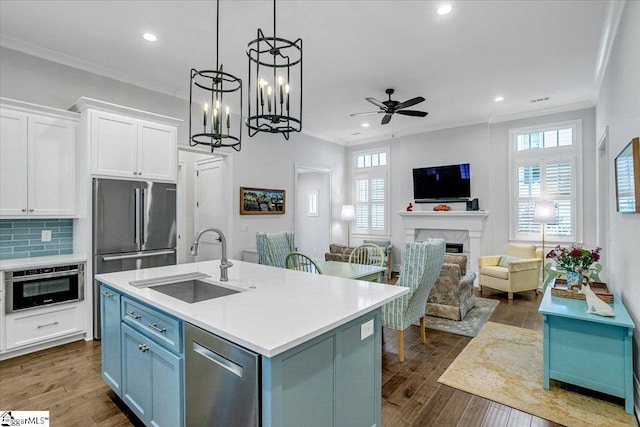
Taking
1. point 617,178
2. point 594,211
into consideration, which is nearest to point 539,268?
point 594,211

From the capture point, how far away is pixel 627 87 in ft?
8.52

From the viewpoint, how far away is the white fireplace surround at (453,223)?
625 cm

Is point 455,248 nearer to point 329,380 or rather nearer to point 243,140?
point 243,140

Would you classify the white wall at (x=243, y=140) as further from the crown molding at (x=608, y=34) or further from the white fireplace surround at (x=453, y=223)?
the crown molding at (x=608, y=34)

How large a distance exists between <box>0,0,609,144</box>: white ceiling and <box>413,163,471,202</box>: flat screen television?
1748mm

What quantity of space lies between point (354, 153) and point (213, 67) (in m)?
4.66

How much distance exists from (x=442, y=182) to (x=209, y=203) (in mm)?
4528

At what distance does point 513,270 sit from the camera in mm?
5105

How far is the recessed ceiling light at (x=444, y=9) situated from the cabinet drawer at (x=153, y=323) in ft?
10.3

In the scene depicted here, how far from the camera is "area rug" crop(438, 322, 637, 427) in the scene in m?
2.26

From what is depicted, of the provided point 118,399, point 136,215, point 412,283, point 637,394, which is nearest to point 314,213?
point 136,215

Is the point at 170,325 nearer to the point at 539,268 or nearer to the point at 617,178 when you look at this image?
the point at 617,178

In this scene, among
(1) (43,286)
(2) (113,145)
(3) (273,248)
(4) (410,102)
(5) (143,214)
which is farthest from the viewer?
(3) (273,248)

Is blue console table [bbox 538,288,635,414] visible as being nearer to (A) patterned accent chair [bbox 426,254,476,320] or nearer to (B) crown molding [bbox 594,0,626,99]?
(A) patterned accent chair [bbox 426,254,476,320]
